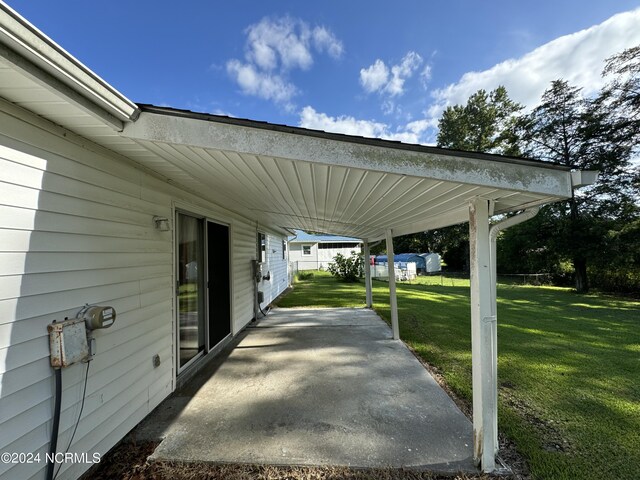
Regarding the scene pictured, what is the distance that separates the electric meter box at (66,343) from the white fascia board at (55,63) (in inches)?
52.3

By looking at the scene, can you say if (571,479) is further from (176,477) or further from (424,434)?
(176,477)

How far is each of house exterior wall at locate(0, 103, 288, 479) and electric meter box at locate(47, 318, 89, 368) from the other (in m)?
0.05

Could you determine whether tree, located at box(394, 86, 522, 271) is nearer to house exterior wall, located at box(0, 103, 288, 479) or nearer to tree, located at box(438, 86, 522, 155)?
tree, located at box(438, 86, 522, 155)

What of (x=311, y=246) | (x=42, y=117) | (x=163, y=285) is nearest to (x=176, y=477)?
(x=163, y=285)

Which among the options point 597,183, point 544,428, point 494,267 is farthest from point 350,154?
point 597,183

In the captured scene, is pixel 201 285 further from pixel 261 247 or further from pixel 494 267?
pixel 261 247

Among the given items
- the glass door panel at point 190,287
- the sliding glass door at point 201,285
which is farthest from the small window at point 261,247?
the glass door panel at point 190,287

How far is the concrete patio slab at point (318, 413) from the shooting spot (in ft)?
7.23

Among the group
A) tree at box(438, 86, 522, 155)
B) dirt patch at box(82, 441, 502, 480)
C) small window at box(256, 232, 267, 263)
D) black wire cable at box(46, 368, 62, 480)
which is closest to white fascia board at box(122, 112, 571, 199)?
black wire cable at box(46, 368, 62, 480)

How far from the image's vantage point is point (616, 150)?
1295 cm

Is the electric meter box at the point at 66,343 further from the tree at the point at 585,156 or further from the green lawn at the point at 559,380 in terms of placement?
the tree at the point at 585,156

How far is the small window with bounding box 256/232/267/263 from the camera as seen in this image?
303 inches

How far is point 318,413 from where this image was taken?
2775 mm

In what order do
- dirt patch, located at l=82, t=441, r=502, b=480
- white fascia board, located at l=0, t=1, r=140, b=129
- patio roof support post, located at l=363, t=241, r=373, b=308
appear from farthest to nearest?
patio roof support post, located at l=363, t=241, r=373, b=308 → dirt patch, located at l=82, t=441, r=502, b=480 → white fascia board, located at l=0, t=1, r=140, b=129
